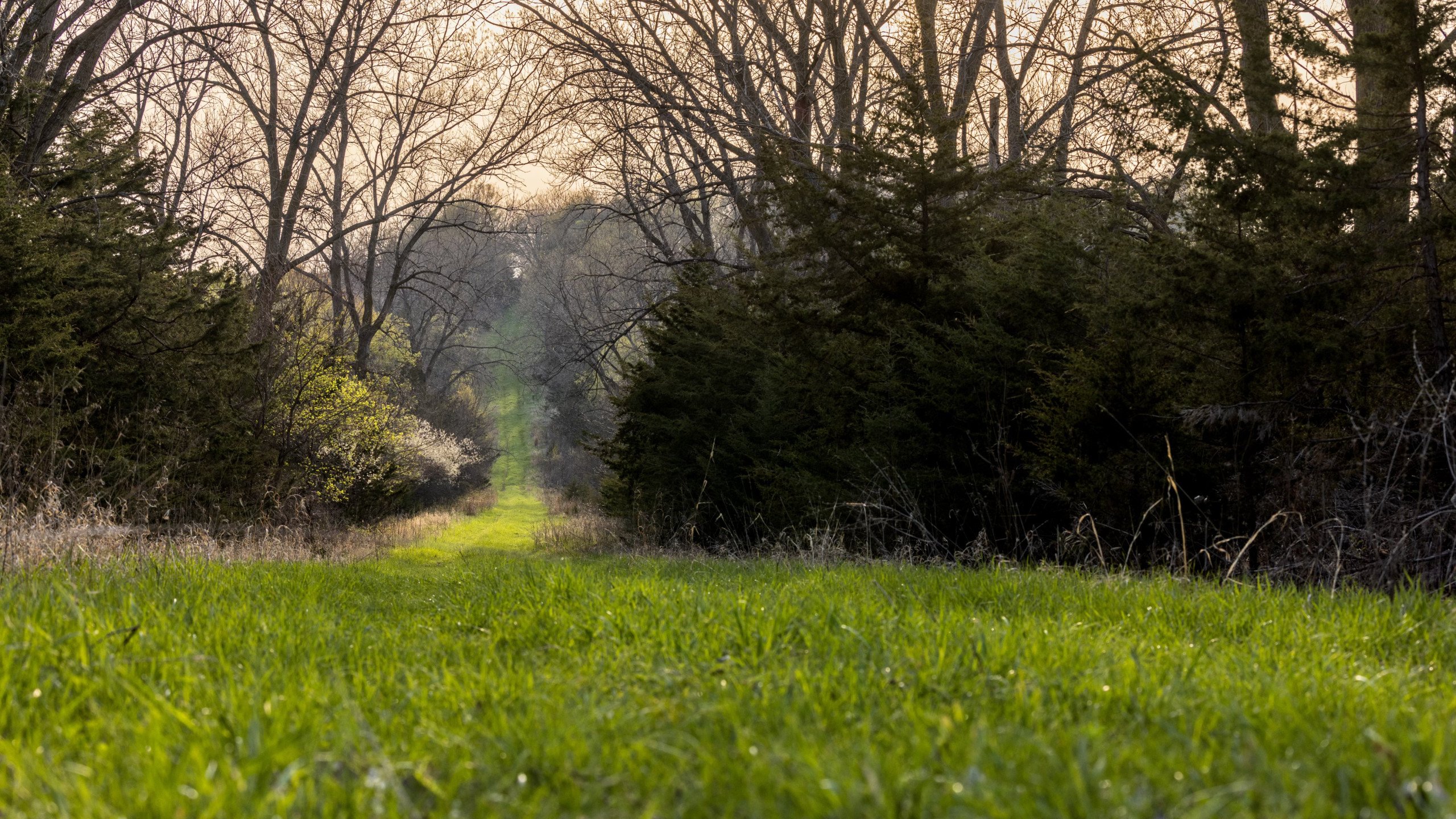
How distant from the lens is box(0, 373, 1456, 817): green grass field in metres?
1.64

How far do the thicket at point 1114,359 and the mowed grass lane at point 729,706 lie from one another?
5.69 feet

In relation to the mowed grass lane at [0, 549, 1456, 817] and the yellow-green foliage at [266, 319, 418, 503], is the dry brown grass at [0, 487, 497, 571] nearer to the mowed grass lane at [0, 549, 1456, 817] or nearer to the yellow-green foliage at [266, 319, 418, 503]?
the yellow-green foliage at [266, 319, 418, 503]

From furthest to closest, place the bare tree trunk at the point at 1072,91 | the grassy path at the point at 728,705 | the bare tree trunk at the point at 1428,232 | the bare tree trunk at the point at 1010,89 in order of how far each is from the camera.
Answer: the bare tree trunk at the point at 1010,89, the bare tree trunk at the point at 1072,91, the bare tree trunk at the point at 1428,232, the grassy path at the point at 728,705

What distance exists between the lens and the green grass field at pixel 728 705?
164cm

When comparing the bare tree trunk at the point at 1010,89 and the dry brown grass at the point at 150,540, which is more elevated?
the bare tree trunk at the point at 1010,89

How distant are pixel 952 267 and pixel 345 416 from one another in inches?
664

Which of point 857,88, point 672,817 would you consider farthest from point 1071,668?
point 857,88

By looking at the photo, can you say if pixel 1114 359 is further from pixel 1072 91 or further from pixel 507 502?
pixel 507 502

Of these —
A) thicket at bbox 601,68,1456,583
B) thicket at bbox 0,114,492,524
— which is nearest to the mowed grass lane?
thicket at bbox 601,68,1456,583

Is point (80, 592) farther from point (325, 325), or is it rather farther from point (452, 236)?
point (452, 236)

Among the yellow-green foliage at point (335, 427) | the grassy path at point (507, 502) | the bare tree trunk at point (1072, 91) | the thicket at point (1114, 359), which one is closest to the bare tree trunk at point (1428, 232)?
the thicket at point (1114, 359)

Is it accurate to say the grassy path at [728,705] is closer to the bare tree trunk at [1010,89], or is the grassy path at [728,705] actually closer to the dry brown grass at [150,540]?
the dry brown grass at [150,540]

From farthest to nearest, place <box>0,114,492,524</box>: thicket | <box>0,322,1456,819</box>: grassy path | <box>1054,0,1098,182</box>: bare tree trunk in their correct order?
<box>1054,0,1098,182</box>: bare tree trunk, <box>0,114,492,524</box>: thicket, <box>0,322,1456,819</box>: grassy path

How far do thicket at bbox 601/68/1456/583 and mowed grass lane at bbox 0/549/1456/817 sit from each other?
1734 millimetres
